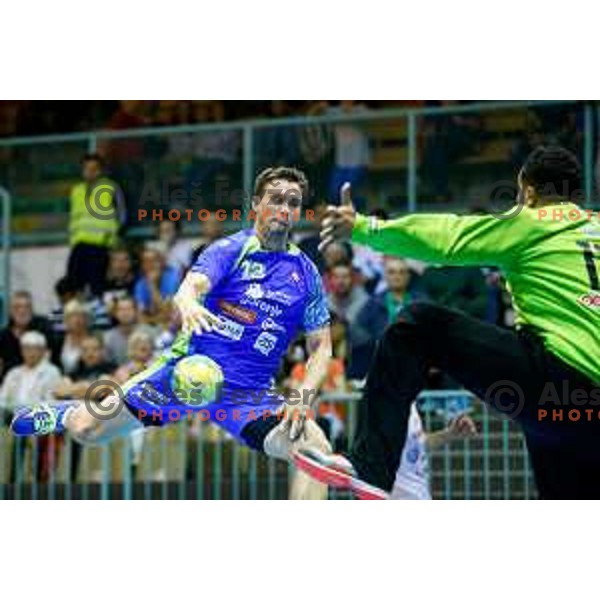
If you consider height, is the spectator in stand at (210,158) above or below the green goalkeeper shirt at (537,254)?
above

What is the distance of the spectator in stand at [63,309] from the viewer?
1964 cm

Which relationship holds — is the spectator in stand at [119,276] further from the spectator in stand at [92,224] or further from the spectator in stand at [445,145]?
the spectator in stand at [445,145]

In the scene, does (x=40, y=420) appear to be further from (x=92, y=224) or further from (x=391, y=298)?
(x=92, y=224)

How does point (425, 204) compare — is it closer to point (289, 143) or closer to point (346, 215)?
point (289, 143)

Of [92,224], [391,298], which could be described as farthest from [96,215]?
[391,298]

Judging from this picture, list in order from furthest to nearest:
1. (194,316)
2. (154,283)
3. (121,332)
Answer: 1. (154,283)
2. (121,332)
3. (194,316)

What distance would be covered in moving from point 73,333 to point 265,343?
6791mm

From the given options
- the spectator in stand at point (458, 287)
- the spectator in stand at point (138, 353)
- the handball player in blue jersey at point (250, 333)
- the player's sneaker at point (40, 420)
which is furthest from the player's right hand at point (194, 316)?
the spectator in stand at point (458, 287)

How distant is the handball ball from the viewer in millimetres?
12766

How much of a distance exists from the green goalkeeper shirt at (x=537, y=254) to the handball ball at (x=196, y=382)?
3072 mm

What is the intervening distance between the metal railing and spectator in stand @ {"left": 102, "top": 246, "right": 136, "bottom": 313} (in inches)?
101

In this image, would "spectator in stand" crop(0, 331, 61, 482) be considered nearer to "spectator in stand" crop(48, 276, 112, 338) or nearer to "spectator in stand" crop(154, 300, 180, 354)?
"spectator in stand" crop(48, 276, 112, 338)

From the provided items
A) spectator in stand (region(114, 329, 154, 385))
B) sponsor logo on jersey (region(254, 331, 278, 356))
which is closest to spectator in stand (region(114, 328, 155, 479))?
spectator in stand (region(114, 329, 154, 385))

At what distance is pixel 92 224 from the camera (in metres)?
20.6
